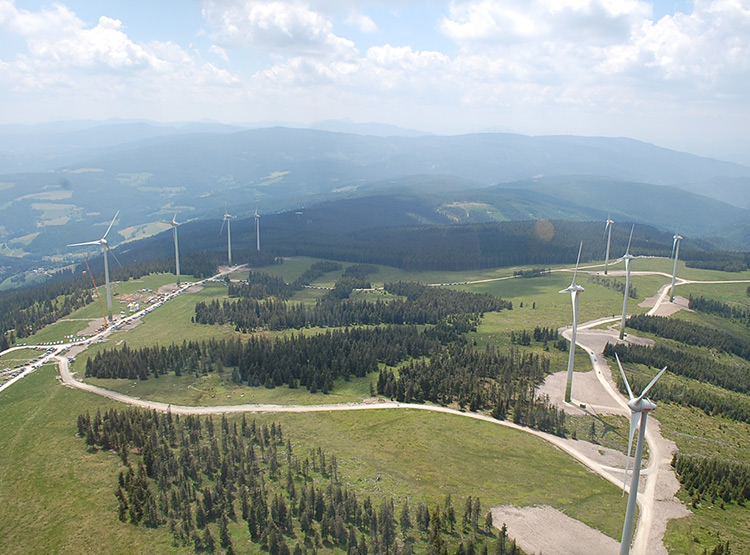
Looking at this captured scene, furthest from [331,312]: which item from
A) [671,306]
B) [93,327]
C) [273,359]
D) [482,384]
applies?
[671,306]

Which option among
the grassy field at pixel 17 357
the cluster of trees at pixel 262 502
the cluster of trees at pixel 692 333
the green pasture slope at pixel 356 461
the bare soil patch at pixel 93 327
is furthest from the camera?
the cluster of trees at pixel 692 333

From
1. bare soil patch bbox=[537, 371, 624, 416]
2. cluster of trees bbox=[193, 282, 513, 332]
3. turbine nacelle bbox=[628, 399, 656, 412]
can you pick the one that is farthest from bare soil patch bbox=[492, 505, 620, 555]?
cluster of trees bbox=[193, 282, 513, 332]

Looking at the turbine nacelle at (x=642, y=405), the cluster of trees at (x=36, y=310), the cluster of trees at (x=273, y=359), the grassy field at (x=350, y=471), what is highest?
the turbine nacelle at (x=642, y=405)

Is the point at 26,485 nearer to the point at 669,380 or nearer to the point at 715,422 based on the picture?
the point at 715,422

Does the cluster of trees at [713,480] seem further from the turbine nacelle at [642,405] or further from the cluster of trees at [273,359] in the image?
the cluster of trees at [273,359]

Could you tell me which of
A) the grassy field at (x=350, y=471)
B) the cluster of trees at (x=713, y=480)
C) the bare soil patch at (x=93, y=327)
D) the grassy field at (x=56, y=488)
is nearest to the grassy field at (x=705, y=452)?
the cluster of trees at (x=713, y=480)

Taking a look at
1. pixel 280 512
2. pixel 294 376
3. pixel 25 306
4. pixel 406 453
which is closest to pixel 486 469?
pixel 406 453
